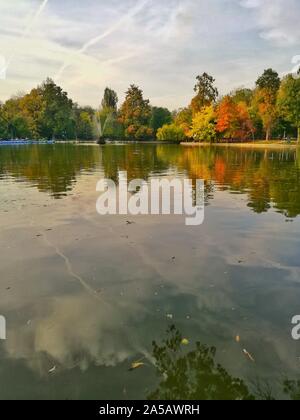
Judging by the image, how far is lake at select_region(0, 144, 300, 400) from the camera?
395 centimetres

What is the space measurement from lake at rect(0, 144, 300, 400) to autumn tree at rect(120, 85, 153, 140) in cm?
10125

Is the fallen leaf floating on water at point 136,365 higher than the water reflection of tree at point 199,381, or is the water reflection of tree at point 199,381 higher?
the fallen leaf floating on water at point 136,365

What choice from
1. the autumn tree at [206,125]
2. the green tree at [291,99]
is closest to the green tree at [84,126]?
the autumn tree at [206,125]

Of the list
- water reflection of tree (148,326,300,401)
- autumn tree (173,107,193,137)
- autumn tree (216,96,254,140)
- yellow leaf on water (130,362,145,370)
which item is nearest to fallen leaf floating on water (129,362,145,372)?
yellow leaf on water (130,362,145,370)

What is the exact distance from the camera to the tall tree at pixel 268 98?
69.2 metres

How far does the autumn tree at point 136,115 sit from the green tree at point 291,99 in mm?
50073

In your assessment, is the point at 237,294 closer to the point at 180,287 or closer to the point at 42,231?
the point at 180,287

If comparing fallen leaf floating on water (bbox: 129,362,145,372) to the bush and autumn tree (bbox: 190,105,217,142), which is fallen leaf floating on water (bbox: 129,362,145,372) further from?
the bush

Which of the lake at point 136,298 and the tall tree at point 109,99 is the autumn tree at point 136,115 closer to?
the tall tree at point 109,99

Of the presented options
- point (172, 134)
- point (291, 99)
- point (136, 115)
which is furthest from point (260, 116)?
point (136, 115)

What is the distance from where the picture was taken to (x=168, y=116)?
118m

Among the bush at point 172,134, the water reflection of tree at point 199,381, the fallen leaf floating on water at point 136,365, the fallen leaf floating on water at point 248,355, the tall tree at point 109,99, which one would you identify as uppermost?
the tall tree at point 109,99

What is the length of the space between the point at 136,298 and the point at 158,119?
114473 millimetres
